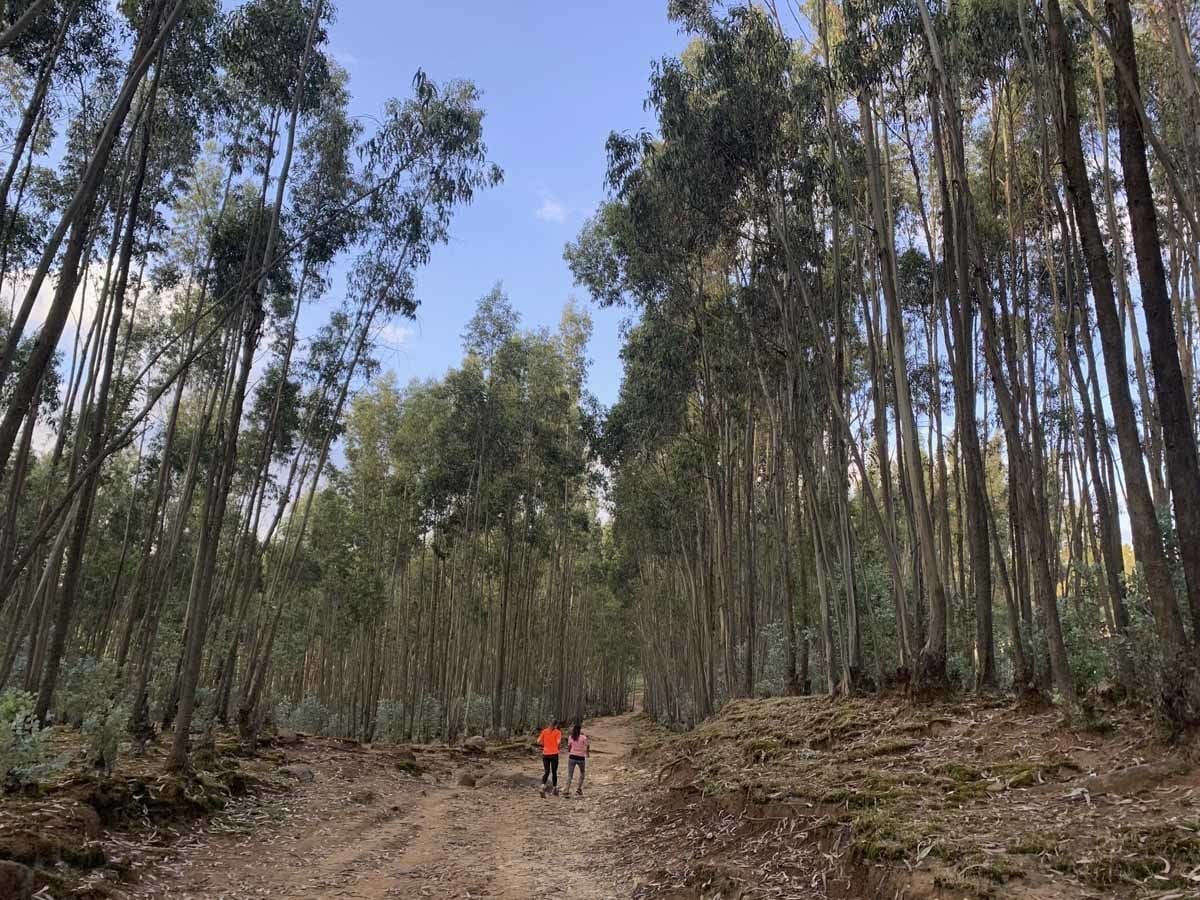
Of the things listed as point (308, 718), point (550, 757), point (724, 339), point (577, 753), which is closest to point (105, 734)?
point (550, 757)

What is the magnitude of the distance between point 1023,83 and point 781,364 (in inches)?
215

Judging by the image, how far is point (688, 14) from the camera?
10328 mm

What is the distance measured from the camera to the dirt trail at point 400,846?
5305 mm

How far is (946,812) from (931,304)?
937 cm

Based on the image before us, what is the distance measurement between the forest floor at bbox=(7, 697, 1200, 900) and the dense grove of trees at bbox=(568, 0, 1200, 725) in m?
0.67

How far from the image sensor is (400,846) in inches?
269

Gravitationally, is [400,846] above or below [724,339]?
below

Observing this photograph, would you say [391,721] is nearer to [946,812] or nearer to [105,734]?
[105,734]

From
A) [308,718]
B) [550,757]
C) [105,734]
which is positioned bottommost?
[308,718]

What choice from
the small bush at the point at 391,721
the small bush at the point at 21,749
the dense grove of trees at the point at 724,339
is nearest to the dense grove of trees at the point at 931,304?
the dense grove of trees at the point at 724,339

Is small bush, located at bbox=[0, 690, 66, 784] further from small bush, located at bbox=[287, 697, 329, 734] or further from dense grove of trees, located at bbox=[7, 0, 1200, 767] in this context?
small bush, located at bbox=[287, 697, 329, 734]

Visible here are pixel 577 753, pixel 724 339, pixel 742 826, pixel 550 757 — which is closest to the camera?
pixel 742 826

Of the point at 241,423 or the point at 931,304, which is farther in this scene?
the point at 241,423

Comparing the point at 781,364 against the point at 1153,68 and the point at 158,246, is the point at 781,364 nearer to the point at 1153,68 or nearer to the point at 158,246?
the point at 1153,68
